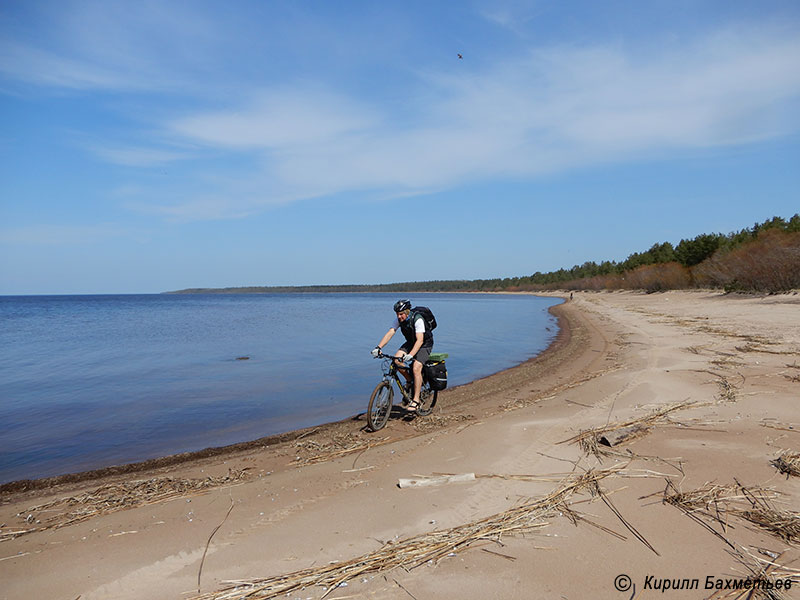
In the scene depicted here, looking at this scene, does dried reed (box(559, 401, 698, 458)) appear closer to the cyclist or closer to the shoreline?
the cyclist

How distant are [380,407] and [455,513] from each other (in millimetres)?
3546

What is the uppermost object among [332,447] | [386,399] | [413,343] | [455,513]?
[413,343]

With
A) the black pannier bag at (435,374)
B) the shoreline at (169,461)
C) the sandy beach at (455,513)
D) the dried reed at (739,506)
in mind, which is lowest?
the shoreline at (169,461)

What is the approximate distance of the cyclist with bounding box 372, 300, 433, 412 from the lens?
740 cm

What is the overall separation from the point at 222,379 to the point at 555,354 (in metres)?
11.2

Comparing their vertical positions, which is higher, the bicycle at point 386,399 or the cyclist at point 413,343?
the cyclist at point 413,343

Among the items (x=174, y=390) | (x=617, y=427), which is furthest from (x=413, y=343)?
(x=174, y=390)

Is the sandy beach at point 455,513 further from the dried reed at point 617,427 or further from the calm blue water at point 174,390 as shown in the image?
the calm blue water at point 174,390

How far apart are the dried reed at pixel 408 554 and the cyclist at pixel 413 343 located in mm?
3523

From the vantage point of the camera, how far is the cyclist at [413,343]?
7402 mm

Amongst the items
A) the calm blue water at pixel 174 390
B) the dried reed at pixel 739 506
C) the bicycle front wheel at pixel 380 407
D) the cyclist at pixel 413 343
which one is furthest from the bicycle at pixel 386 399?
the dried reed at pixel 739 506

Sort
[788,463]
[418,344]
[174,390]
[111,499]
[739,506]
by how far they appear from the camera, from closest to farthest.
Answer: [739,506] → [788,463] → [111,499] → [418,344] → [174,390]

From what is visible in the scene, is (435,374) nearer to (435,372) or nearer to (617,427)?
(435,372)

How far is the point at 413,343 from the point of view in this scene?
7.73 metres
